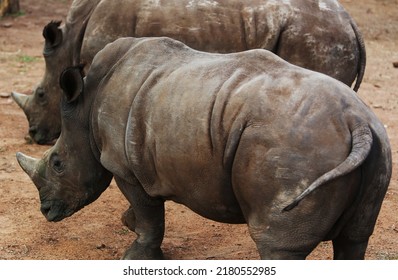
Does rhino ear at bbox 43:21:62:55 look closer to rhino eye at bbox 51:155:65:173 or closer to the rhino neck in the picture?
the rhino neck

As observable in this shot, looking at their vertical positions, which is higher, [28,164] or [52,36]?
[28,164]

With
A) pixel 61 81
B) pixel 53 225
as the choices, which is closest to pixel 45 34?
pixel 53 225

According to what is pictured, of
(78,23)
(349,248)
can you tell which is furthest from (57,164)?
(78,23)

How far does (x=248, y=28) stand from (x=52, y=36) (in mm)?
1969

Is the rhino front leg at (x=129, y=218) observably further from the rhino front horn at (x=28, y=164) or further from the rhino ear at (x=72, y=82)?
the rhino ear at (x=72, y=82)

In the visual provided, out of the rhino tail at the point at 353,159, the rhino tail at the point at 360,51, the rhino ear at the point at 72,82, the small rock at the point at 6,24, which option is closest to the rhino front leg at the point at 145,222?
the rhino ear at the point at 72,82

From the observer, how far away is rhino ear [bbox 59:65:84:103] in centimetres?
614

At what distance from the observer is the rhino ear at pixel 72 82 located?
6.14 metres

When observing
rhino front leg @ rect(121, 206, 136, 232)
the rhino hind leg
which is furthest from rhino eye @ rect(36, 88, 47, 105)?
the rhino hind leg

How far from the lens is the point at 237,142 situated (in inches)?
202

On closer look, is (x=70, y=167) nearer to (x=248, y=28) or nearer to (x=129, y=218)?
(x=129, y=218)

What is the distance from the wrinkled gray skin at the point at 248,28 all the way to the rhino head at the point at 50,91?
1.36 ft

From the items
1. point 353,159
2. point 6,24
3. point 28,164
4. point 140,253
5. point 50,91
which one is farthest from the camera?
point 6,24

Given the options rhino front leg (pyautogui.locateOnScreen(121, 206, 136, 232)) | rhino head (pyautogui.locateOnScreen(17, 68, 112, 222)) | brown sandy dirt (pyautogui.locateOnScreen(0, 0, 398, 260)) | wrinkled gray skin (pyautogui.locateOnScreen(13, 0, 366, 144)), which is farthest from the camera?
wrinkled gray skin (pyautogui.locateOnScreen(13, 0, 366, 144))
